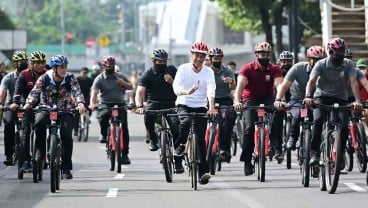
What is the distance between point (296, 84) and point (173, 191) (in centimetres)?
495

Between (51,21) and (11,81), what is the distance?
13728cm

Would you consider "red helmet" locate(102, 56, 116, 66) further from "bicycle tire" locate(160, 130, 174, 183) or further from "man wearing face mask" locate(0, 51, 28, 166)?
"bicycle tire" locate(160, 130, 174, 183)

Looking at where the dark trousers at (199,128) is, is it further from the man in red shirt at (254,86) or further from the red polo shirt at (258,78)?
the red polo shirt at (258,78)

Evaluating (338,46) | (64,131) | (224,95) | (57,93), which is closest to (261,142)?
(338,46)

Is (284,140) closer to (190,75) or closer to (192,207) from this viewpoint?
(190,75)

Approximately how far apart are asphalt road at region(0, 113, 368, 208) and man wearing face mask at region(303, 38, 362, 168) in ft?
2.45

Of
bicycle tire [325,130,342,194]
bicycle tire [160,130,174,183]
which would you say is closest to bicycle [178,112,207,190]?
bicycle tire [160,130,174,183]

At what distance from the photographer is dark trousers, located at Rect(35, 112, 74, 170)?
1880 centimetres

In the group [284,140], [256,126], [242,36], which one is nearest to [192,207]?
[256,126]

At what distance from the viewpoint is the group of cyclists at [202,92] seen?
714 inches

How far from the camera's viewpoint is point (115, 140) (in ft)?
71.1

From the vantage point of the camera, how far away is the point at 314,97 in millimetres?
18375

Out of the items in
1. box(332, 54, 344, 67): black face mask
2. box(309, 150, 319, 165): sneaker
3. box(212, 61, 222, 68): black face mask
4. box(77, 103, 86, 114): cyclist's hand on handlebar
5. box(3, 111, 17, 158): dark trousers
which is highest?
box(212, 61, 222, 68): black face mask

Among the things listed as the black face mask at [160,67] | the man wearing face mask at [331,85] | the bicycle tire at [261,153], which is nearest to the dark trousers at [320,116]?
the man wearing face mask at [331,85]
